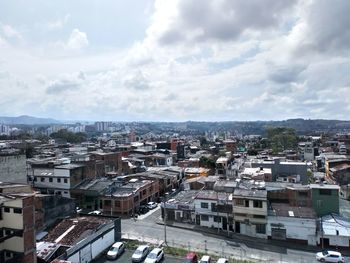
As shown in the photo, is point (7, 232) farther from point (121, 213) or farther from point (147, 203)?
point (147, 203)

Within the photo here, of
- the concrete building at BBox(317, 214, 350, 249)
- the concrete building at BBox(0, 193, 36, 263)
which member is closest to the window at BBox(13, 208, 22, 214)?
the concrete building at BBox(0, 193, 36, 263)

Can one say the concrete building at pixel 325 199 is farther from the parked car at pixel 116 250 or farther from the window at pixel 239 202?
the parked car at pixel 116 250

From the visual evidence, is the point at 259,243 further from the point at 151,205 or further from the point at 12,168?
the point at 12,168

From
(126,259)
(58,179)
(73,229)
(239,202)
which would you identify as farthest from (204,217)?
(58,179)

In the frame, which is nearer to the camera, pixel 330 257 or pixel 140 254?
pixel 140 254

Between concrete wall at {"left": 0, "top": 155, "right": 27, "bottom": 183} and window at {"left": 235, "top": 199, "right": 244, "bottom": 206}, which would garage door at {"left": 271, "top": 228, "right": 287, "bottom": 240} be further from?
concrete wall at {"left": 0, "top": 155, "right": 27, "bottom": 183}
